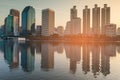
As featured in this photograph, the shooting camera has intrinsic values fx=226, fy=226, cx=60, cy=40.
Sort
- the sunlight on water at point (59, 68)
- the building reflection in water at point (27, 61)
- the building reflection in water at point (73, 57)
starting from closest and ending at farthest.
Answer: the sunlight on water at point (59, 68)
the building reflection in water at point (27, 61)
the building reflection in water at point (73, 57)

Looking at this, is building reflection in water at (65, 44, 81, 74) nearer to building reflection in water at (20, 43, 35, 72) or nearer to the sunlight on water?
the sunlight on water

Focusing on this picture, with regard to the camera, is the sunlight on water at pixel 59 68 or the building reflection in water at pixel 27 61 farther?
the building reflection in water at pixel 27 61

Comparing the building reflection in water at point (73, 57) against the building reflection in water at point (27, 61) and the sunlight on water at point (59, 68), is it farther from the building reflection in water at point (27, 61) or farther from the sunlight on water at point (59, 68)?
the building reflection in water at point (27, 61)

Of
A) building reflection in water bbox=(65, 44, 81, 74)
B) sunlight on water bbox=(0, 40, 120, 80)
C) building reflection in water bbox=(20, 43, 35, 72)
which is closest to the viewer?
sunlight on water bbox=(0, 40, 120, 80)

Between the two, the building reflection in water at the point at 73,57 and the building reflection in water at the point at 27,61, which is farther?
the building reflection in water at the point at 73,57

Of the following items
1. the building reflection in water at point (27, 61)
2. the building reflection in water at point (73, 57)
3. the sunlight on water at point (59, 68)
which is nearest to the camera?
the sunlight on water at point (59, 68)

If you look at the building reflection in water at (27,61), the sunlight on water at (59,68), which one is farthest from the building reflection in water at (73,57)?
the building reflection in water at (27,61)

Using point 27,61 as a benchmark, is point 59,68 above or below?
below

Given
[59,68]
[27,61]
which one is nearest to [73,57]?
[27,61]

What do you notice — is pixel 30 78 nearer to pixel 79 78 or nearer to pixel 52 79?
pixel 52 79

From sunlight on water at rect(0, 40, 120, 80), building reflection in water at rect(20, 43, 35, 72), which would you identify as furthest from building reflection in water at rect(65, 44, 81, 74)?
building reflection in water at rect(20, 43, 35, 72)

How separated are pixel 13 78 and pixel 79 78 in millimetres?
12295

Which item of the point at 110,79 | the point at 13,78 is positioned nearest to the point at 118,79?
the point at 110,79

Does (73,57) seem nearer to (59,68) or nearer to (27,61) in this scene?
(27,61)
